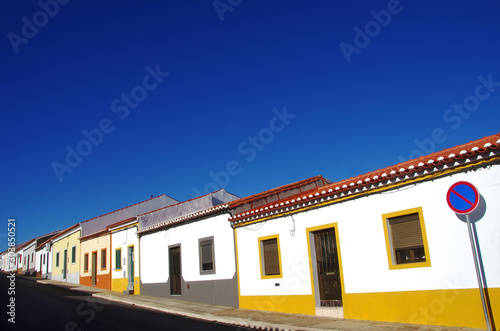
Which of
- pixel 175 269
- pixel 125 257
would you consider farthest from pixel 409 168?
pixel 125 257

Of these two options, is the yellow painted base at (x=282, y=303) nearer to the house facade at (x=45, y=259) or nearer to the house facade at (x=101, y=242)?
the house facade at (x=101, y=242)

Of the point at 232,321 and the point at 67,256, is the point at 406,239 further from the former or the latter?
the point at 67,256

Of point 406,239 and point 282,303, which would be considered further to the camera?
point 282,303

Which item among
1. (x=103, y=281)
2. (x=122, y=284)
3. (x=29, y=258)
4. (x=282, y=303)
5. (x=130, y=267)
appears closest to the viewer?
(x=282, y=303)

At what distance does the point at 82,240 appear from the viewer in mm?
28656

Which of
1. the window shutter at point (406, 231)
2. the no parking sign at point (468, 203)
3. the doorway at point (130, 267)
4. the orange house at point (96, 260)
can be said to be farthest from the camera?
the orange house at point (96, 260)

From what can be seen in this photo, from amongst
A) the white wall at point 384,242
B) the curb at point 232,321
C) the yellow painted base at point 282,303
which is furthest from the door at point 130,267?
the white wall at point 384,242

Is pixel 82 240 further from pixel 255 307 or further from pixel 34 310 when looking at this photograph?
pixel 255 307

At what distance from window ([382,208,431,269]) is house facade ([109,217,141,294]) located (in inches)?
591

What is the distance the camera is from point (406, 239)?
956cm

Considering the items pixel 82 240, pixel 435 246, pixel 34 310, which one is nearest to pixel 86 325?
pixel 34 310

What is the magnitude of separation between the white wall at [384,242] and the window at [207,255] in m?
2.76

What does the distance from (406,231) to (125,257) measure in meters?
17.1

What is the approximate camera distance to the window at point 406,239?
923cm
